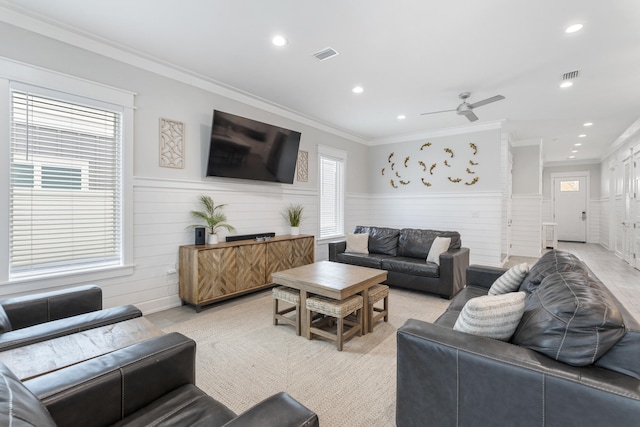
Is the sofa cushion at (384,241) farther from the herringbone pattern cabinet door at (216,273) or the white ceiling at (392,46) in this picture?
the herringbone pattern cabinet door at (216,273)

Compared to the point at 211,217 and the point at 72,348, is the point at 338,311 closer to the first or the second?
the point at 72,348

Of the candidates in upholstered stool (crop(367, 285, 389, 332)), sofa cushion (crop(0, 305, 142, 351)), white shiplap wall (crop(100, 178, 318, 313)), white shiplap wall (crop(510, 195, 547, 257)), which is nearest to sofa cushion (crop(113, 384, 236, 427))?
sofa cushion (crop(0, 305, 142, 351))

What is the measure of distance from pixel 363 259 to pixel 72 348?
12.4 feet

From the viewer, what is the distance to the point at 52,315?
2072 millimetres

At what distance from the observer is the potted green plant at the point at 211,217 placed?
386 cm

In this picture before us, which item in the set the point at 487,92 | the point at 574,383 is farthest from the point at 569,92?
the point at 574,383

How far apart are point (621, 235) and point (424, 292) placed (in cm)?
626

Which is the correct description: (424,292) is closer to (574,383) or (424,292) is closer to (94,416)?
(574,383)

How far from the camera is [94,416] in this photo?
113cm

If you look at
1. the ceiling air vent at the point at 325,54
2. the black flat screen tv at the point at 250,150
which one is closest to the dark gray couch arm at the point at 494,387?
the ceiling air vent at the point at 325,54

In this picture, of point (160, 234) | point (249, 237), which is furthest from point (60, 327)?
point (249, 237)

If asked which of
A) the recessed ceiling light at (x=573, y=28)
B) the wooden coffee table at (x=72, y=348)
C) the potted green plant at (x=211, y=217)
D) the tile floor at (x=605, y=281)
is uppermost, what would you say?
the recessed ceiling light at (x=573, y=28)

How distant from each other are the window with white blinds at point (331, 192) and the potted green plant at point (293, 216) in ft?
2.45

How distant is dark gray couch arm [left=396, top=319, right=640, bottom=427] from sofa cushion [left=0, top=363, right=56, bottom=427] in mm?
1417
